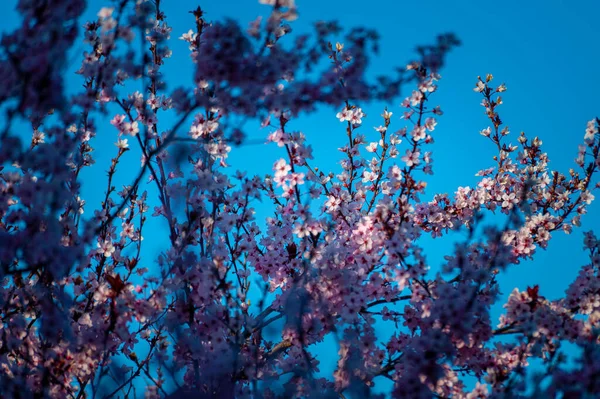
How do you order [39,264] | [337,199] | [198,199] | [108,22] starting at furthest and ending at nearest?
[337,199] < [198,199] < [108,22] < [39,264]

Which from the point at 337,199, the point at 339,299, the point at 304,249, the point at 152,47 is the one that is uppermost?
the point at 152,47

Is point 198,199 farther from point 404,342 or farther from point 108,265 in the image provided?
point 404,342

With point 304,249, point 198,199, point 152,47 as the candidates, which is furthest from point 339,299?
point 152,47

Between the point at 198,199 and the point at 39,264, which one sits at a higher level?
the point at 198,199

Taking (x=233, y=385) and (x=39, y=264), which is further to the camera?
(x=233, y=385)

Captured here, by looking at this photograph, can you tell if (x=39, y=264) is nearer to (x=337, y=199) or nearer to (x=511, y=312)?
(x=337, y=199)

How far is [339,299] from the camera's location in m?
4.84

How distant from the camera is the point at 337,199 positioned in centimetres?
602

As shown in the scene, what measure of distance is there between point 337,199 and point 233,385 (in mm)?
2346

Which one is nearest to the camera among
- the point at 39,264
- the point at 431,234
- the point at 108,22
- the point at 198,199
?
the point at 39,264

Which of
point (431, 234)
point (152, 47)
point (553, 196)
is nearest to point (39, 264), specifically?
point (152, 47)

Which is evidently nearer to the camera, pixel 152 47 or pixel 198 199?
pixel 198 199

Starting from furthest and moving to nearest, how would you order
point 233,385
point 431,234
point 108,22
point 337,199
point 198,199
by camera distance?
point 431,234
point 337,199
point 198,199
point 233,385
point 108,22

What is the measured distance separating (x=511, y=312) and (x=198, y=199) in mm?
2976
